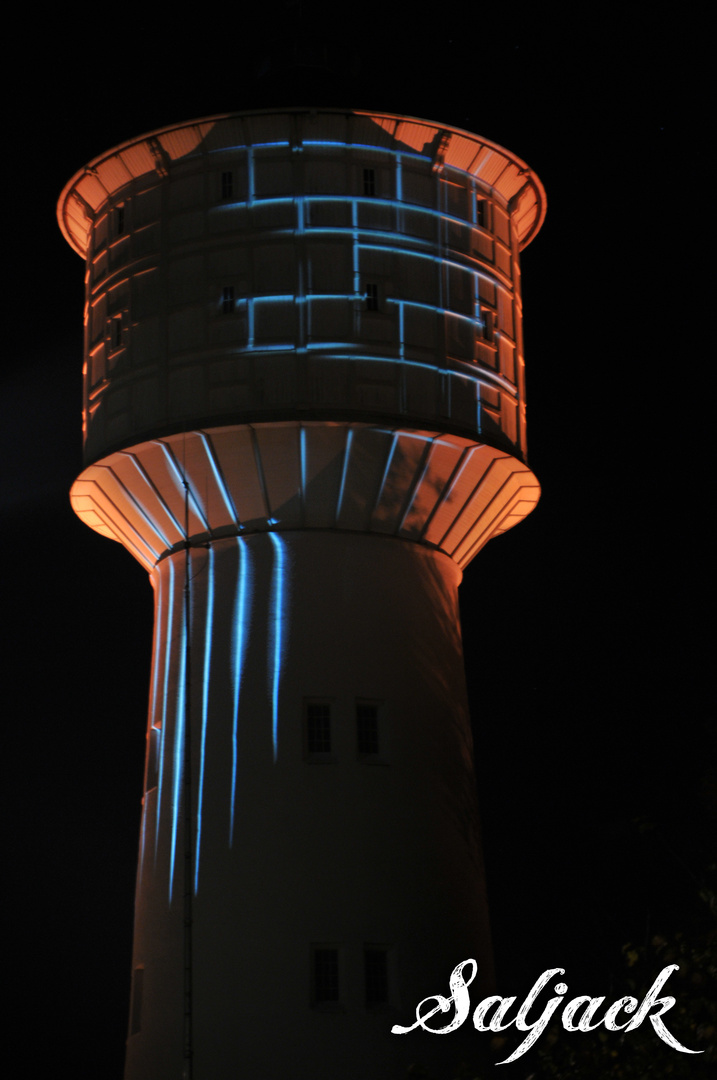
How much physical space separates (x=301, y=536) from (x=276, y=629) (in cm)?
170

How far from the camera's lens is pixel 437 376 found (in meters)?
28.6

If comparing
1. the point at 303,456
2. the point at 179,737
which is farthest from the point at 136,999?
the point at 303,456

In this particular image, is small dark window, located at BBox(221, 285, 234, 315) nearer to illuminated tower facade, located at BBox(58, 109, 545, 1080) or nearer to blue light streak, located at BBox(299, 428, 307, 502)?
illuminated tower facade, located at BBox(58, 109, 545, 1080)

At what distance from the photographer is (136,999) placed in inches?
1089

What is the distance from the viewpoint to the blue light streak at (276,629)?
27422 mm

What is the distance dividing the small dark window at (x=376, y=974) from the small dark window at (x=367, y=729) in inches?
126

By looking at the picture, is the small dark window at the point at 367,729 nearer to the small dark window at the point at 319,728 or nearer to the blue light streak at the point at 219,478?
the small dark window at the point at 319,728

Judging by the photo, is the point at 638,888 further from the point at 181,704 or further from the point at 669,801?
the point at 181,704

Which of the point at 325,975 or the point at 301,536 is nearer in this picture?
the point at 325,975

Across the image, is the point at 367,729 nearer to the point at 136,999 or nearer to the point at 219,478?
the point at 219,478

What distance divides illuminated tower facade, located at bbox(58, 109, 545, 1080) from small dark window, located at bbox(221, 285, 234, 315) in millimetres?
69

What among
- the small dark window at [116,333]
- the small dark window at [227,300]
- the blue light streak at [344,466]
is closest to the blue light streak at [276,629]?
the blue light streak at [344,466]

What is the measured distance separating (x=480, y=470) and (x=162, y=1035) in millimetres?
10971

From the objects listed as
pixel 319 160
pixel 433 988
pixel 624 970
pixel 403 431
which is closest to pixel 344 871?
pixel 433 988
